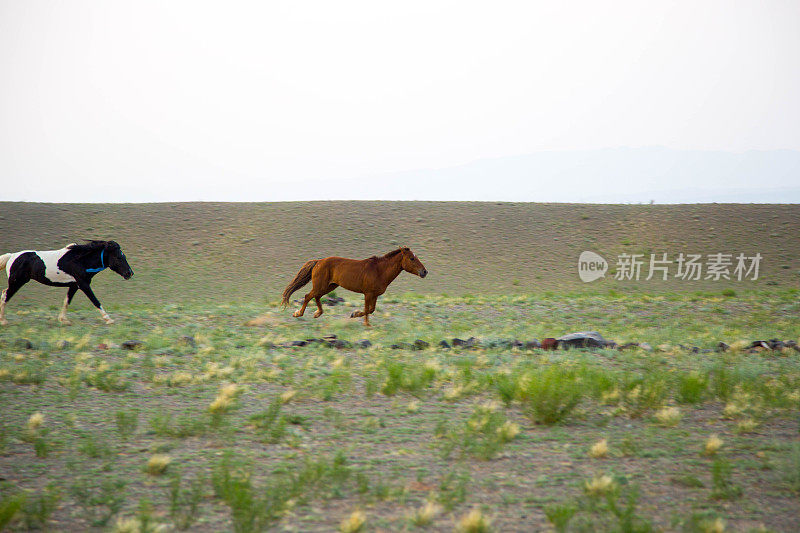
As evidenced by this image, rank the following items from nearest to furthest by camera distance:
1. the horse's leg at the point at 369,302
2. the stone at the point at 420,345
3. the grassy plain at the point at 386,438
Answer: the grassy plain at the point at 386,438 < the stone at the point at 420,345 < the horse's leg at the point at 369,302

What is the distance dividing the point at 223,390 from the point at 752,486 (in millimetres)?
6063

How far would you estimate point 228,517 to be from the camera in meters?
4.68

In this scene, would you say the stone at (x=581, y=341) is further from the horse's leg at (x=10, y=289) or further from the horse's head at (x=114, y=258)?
the horse's leg at (x=10, y=289)

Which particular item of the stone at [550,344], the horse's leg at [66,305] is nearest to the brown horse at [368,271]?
the stone at [550,344]

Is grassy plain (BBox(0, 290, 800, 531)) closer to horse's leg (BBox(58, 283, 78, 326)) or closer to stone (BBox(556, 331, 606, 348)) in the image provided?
stone (BBox(556, 331, 606, 348))

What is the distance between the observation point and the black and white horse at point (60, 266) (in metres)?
14.3

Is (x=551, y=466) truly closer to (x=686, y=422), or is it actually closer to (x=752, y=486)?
(x=752, y=486)

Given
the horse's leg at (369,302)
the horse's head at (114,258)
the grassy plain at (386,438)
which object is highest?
the horse's head at (114,258)

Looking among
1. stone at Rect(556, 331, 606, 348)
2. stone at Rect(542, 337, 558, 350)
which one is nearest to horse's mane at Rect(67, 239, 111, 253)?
stone at Rect(542, 337, 558, 350)

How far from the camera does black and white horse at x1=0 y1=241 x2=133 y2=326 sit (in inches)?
563

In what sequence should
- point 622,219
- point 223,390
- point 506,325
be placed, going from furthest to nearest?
point 622,219 → point 506,325 → point 223,390

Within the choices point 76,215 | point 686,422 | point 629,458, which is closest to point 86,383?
point 629,458

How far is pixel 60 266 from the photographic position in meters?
14.3

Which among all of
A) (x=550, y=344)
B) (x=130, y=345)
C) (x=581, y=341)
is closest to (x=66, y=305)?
(x=130, y=345)
